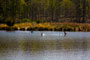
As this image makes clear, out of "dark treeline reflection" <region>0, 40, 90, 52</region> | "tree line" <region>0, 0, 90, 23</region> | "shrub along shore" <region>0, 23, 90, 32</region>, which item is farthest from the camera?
"tree line" <region>0, 0, 90, 23</region>

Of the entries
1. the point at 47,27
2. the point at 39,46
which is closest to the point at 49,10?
the point at 47,27

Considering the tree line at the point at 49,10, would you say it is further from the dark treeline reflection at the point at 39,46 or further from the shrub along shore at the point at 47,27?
the dark treeline reflection at the point at 39,46

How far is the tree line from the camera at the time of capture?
119 meters

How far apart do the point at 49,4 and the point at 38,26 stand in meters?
39.0

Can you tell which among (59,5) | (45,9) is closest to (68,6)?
(59,5)

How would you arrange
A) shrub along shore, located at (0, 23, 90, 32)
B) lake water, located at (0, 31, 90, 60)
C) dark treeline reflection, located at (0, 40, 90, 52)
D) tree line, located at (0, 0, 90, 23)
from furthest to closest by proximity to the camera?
tree line, located at (0, 0, 90, 23)
shrub along shore, located at (0, 23, 90, 32)
dark treeline reflection, located at (0, 40, 90, 52)
lake water, located at (0, 31, 90, 60)

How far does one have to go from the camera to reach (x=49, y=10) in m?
131

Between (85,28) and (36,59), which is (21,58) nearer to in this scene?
(36,59)

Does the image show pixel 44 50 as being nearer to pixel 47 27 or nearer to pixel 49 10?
pixel 47 27

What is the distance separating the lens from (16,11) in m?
121

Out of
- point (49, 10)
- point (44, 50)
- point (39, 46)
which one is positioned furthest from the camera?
point (49, 10)

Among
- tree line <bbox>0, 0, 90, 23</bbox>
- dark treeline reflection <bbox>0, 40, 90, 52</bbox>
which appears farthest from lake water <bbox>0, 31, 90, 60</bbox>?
tree line <bbox>0, 0, 90, 23</bbox>

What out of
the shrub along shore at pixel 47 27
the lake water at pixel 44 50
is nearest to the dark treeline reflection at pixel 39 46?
the lake water at pixel 44 50

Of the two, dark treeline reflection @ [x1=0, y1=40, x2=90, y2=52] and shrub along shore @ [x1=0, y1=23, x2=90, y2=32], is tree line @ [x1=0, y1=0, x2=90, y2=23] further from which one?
dark treeline reflection @ [x1=0, y1=40, x2=90, y2=52]
